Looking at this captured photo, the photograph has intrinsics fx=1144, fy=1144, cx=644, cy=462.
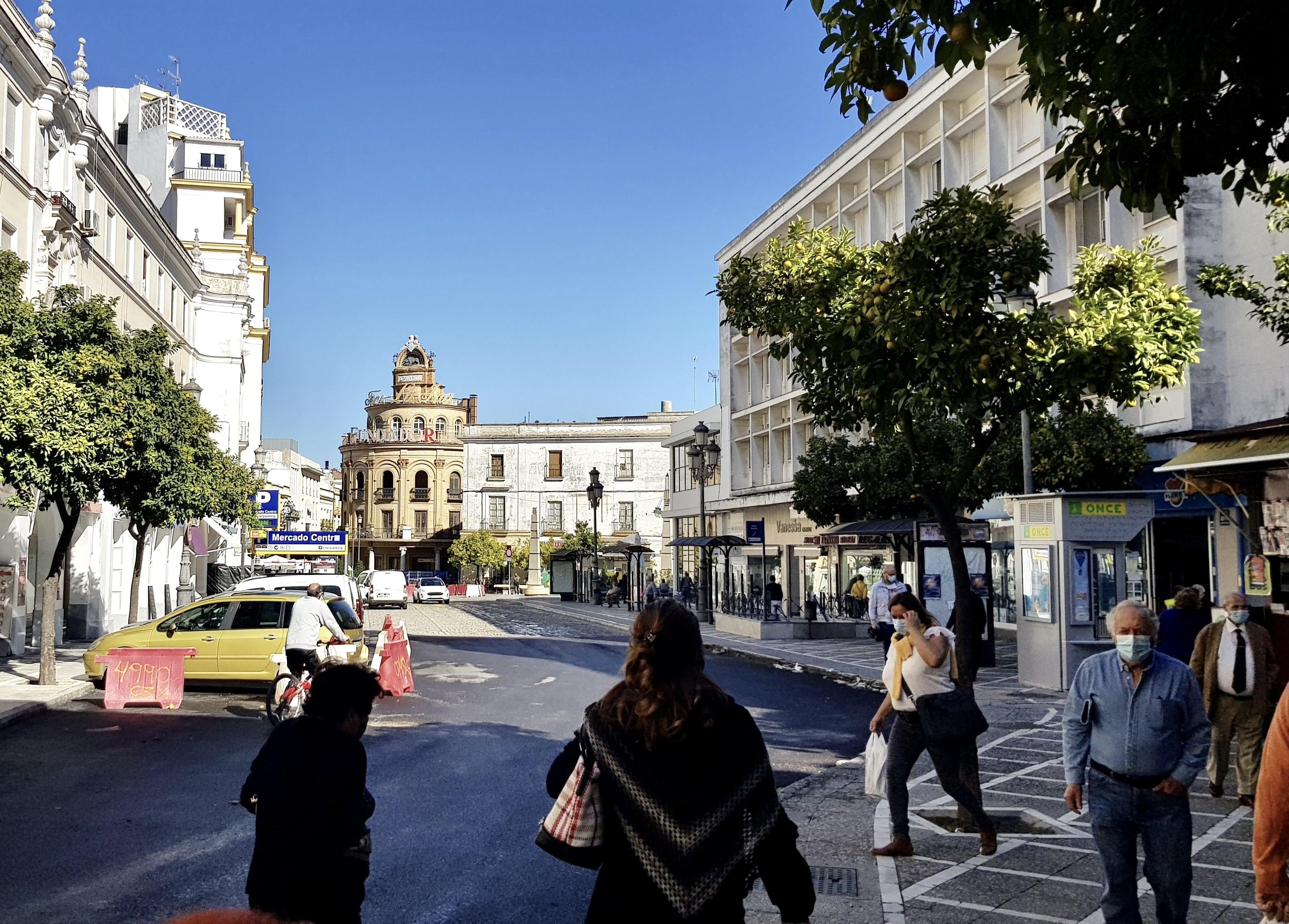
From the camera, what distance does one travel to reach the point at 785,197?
43781mm

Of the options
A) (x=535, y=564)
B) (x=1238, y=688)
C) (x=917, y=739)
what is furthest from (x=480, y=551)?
(x=917, y=739)

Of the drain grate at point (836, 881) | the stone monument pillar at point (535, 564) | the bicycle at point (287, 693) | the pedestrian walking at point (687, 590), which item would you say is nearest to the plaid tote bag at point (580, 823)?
the drain grate at point (836, 881)

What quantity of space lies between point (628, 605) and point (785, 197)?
21.4 metres

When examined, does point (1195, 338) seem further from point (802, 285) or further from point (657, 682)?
point (657, 682)

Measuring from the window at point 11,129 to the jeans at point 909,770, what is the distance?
21.1 meters

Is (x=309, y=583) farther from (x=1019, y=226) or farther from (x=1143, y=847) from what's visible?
(x=1019, y=226)

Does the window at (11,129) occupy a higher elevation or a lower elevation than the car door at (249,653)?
higher

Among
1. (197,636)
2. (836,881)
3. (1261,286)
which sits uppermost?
(1261,286)

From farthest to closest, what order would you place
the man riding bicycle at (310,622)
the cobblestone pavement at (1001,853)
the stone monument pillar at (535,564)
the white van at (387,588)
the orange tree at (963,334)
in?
the stone monument pillar at (535,564) < the white van at (387,588) < the man riding bicycle at (310,622) < the orange tree at (963,334) < the cobblestone pavement at (1001,853)

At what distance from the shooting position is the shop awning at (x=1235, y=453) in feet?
35.8

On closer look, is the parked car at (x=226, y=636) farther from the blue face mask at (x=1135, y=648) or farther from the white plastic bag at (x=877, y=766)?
the blue face mask at (x=1135, y=648)

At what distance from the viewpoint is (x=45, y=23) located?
2378 centimetres

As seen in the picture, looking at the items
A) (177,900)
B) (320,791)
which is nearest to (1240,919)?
(320,791)

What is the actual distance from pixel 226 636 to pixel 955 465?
53.5 feet
